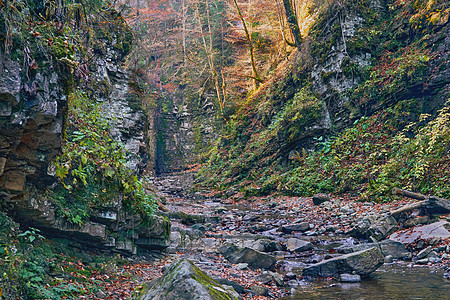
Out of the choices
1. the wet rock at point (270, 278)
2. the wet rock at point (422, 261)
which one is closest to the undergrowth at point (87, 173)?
the wet rock at point (270, 278)

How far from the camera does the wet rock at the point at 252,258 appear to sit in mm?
6488

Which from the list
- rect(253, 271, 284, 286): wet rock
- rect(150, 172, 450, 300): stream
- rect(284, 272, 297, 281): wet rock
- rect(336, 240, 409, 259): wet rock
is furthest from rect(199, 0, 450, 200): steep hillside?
rect(253, 271, 284, 286): wet rock

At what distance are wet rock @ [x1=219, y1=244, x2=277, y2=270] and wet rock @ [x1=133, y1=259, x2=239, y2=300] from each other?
2818mm

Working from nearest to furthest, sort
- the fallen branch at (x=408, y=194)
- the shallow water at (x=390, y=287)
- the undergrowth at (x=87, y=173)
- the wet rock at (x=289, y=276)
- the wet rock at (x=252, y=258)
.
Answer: the undergrowth at (x=87, y=173) < the shallow water at (x=390, y=287) < the wet rock at (x=289, y=276) < the wet rock at (x=252, y=258) < the fallen branch at (x=408, y=194)

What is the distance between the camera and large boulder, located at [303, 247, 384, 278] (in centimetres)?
571

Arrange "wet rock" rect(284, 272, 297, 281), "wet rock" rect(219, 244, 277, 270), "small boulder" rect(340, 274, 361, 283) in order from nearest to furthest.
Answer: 1. "small boulder" rect(340, 274, 361, 283)
2. "wet rock" rect(284, 272, 297, 281)
3. "wet rock" rect(219, 244, 277, 270)

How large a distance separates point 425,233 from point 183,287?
20.0 feet

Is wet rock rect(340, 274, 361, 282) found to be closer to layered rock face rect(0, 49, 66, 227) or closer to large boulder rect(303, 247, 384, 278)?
large boulder rect(303, 247, 384, 278)

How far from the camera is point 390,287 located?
5051 mm

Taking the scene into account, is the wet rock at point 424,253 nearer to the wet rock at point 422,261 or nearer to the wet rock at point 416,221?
the wet rock at point 422,261

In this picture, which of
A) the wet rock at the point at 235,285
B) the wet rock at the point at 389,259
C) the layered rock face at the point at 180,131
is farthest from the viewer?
the layered rock face at the point at 180,131

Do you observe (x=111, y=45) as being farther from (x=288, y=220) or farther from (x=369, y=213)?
(x=369, y=213)

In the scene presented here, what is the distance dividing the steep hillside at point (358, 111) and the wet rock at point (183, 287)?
8022 millimetres

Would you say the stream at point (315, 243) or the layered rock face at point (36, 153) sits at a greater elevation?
the layered rock face at point (36, 153)
